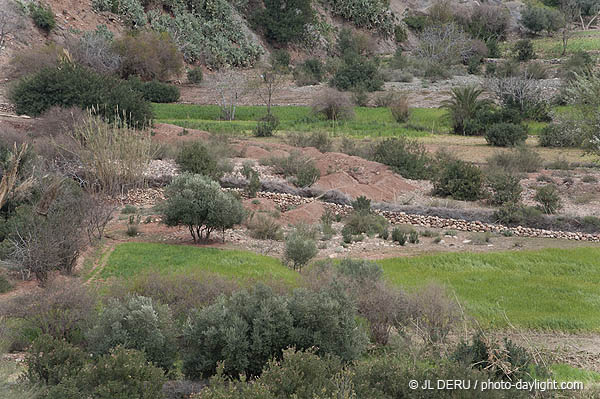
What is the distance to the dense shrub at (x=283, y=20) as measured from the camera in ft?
206

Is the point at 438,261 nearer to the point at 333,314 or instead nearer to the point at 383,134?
the point at 333,314

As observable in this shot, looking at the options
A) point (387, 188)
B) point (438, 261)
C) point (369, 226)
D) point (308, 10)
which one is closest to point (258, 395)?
point (438, 261)

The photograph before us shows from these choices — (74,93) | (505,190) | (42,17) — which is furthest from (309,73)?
(505,190)

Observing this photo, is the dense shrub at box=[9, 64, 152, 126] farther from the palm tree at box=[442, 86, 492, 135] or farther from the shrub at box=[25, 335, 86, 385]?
the shrub at box=[25, 335, 86, 385]

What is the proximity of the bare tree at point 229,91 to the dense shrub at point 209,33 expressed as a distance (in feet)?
35.4

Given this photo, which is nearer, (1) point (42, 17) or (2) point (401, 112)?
(2) point (401, 112)

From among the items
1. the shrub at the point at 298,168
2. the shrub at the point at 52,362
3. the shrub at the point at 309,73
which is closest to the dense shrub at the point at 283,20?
the shrub at the point at 309,73

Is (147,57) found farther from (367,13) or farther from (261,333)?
(367,13)

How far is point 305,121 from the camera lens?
107 ft

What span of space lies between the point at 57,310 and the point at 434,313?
191 inches

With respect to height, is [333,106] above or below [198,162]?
below

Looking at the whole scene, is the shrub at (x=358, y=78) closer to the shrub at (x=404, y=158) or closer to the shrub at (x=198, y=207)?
the shrub at (x=404, y=158)

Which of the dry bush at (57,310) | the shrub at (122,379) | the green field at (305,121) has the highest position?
the shrub at (122,379)

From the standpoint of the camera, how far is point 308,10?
6644cm
